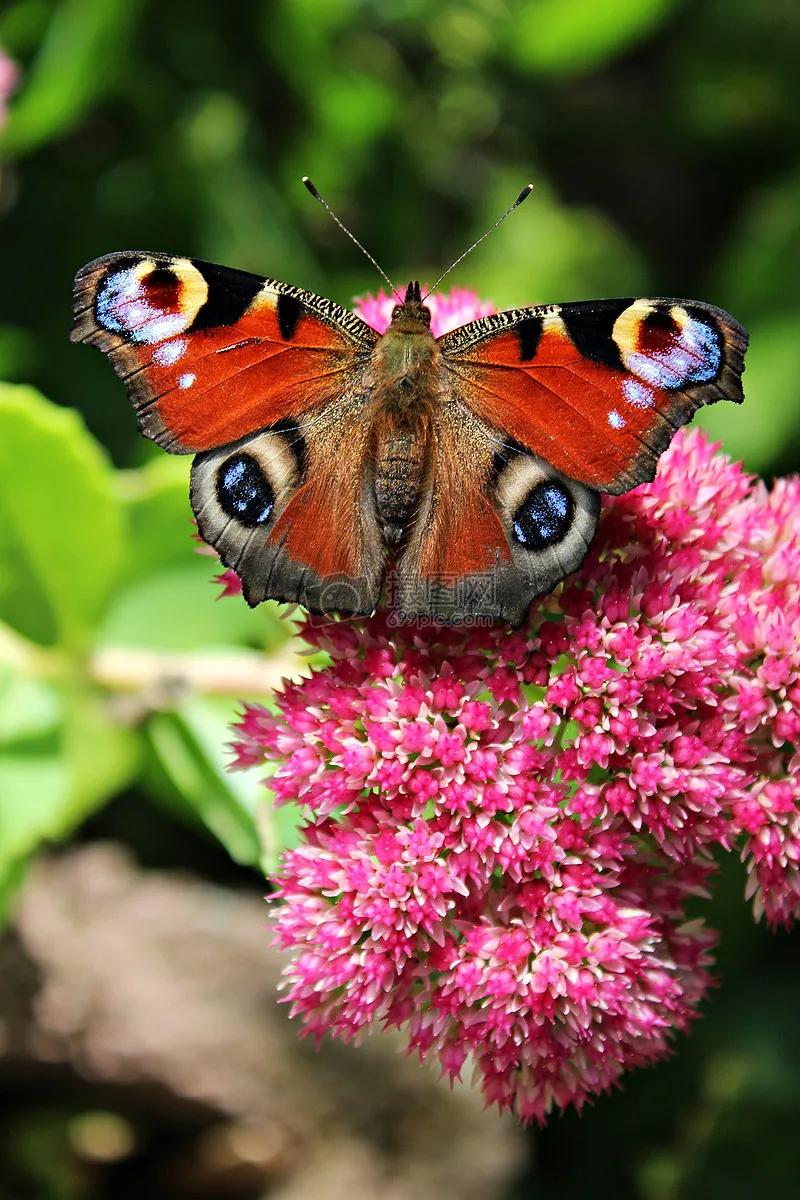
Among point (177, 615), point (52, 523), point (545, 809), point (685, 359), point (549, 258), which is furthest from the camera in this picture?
point (549, 258)

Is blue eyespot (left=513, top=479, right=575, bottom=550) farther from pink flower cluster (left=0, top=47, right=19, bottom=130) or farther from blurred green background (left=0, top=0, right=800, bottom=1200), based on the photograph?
pink flower cluster (left=0, top=47, right=19, bottom=130)

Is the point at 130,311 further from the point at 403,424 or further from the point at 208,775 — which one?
the point at 208,775

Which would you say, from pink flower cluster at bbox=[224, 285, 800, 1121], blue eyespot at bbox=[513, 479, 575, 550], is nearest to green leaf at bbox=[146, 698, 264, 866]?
pink flower cluster at bbox=[224, 285, 800, 1121]

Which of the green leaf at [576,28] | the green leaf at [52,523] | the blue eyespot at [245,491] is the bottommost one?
the green leaf at [52,523]

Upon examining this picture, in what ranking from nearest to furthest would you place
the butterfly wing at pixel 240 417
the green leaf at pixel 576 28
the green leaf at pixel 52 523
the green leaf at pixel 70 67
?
the butterfly wing at pixel 240 417
the green leaf at pixel 52 523
the green leaf at pixel 70 67
the green leaf at pixel 576 28

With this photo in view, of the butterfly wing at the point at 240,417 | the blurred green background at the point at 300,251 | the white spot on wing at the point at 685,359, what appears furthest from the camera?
the blurred green background at the point at 300,251

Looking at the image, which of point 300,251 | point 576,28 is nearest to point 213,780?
point 300,251

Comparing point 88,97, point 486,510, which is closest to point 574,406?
point 486,510

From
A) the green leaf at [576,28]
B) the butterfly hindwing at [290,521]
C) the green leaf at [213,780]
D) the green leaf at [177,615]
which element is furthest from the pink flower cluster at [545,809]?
the green leaf at [576,28]

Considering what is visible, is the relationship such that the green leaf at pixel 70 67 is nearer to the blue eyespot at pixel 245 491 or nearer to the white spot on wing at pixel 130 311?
the white spot on wing at pixel 130 311
